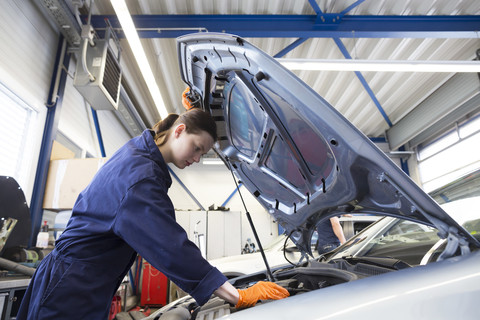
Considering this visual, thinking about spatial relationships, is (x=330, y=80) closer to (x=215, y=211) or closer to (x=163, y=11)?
(x=163, y=11)

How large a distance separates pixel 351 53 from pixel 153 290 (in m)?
5.60

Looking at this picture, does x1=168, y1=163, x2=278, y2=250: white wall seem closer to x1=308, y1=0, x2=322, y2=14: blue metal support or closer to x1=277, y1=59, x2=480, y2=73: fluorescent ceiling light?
x1=277, y1=59, x2=480, y2=73: fluorescent ceiling light

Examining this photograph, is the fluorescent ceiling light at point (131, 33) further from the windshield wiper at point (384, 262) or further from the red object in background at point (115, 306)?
the windshield wiper at point (384, 262)

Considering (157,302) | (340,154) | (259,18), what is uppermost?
(259,18)

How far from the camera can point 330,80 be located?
606cm

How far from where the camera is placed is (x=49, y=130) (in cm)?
356

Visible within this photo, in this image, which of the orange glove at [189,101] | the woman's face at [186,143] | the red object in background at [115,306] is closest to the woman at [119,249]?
the woman's face at [186,143]

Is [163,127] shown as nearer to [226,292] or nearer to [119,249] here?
[119,249]

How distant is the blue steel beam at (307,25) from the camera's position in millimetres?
4059

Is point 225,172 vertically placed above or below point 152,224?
above

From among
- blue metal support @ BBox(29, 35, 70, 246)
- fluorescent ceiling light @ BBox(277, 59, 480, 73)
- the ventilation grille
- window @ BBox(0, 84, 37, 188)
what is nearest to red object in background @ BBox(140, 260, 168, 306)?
blue metal support @ BBox(29, 35, 70, 246)

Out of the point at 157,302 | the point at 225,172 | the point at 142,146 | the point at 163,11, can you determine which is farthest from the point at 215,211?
the point at 142,146

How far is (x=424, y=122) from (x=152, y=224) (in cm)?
747

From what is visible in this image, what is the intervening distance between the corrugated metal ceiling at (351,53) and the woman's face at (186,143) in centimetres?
335
